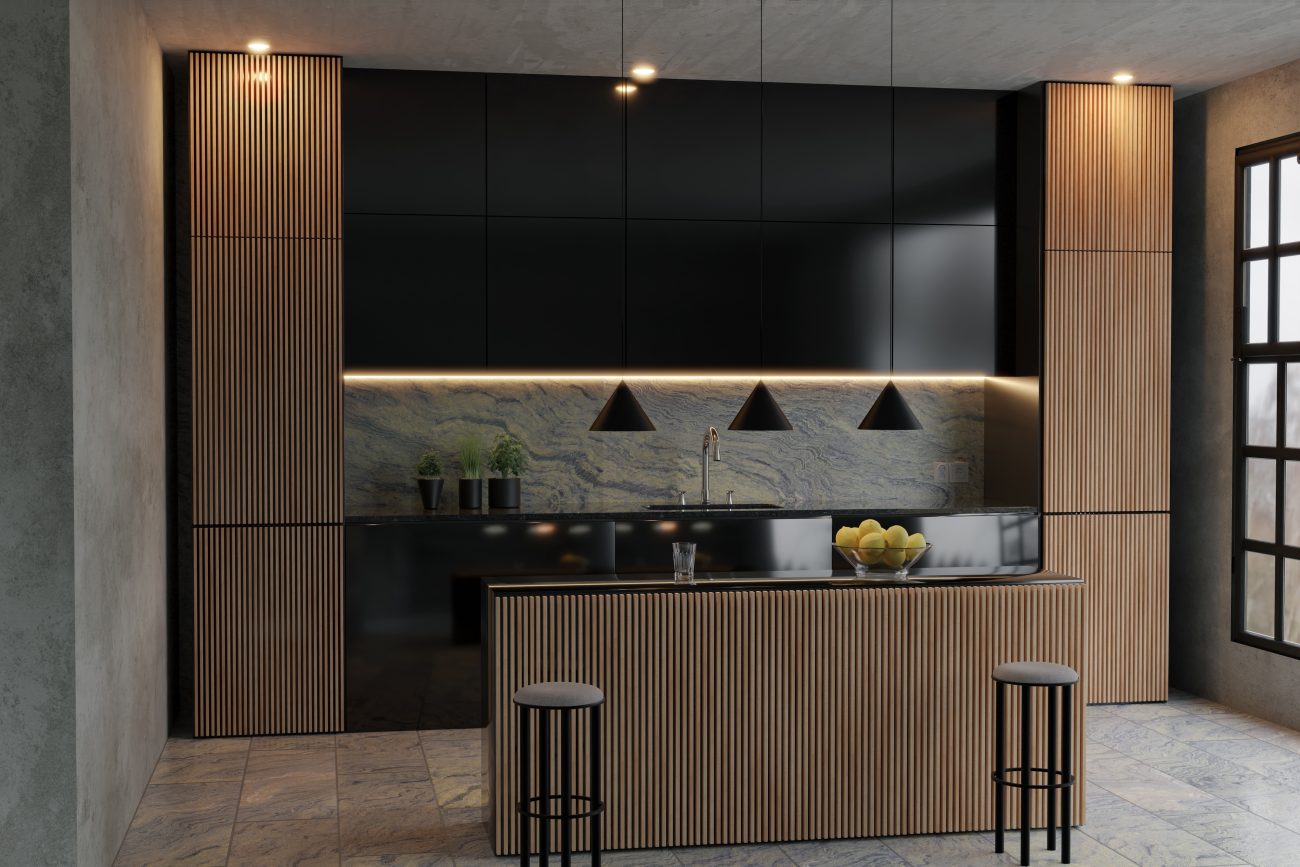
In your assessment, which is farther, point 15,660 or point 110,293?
point 110,293

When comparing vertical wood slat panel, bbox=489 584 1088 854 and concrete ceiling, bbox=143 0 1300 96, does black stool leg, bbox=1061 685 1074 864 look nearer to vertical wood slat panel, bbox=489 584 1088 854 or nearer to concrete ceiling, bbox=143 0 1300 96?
vertical wood slat panel, bbox=489 584 1088 854

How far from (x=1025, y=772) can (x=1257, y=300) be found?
10.7 feet

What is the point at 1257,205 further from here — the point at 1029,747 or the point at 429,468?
the point at 429,468

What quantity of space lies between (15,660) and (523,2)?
3198 mm

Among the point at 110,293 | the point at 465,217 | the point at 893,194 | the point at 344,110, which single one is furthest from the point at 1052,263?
the point at 110,293

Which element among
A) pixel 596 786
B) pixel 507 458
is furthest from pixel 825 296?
pixel 596 786

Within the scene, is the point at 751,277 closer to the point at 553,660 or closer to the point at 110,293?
the point at 553,660

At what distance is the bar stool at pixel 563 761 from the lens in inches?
157

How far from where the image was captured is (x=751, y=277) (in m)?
6.63

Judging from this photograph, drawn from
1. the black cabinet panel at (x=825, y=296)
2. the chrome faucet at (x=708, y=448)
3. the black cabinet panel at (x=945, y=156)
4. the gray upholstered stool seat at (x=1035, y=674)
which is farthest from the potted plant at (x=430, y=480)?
the gray upholstered stool seat at (x=1035, y=674)

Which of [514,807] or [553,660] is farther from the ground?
[553,660]

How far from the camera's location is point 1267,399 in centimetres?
633

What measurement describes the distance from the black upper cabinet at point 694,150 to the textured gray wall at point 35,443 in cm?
335

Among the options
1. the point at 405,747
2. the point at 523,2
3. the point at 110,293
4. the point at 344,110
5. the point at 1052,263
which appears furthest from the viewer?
the point at 1052,263
